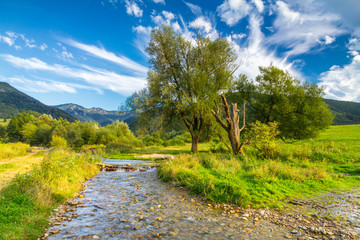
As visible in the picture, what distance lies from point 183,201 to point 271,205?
3.66m

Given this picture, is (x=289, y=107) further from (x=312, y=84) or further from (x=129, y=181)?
(x=129, y=181)

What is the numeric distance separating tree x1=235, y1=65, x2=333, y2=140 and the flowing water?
25.9 metres

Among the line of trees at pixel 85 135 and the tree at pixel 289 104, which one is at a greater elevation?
the tree at pixel 289 104

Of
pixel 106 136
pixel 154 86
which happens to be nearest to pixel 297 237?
pixel 154 86

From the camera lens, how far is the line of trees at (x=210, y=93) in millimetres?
24328

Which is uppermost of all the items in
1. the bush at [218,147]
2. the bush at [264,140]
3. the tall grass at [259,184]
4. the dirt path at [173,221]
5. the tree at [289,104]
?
the tree at [289,104]

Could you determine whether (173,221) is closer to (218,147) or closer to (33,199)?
(33,199)

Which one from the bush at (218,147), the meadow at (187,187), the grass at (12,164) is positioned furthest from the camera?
the bush at (218,147)

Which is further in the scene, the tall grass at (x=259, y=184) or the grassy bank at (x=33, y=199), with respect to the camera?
the tall grass at (x=259, y=184)

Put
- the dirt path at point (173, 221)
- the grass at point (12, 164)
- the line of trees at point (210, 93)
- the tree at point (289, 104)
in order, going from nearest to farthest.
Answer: the dirt path at point (173, 221) → the grass at point (12, 164) → the line of trees at point (210, 93) → the tree at point (289, 104)

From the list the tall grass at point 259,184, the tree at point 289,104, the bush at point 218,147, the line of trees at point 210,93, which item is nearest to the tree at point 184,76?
the line of trees at point 210,93

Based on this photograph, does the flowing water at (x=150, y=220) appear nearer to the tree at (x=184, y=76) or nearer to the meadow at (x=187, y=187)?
the meadow at (x=187, y=187)

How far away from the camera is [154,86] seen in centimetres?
2734

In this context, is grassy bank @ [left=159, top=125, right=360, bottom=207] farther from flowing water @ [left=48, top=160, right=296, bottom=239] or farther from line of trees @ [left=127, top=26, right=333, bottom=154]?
Answer: line of trees @ [left=127, top=26, right=333, bottom=154]
